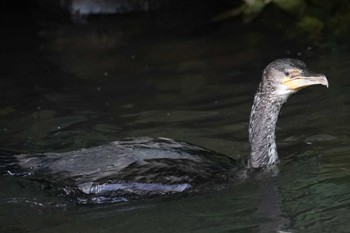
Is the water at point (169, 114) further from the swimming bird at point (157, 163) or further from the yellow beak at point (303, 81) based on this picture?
the yellow beak at point (303, 81)

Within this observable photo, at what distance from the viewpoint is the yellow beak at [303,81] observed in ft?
24.1

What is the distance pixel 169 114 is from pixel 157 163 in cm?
210

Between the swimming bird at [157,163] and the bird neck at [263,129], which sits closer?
the swimming bird at [157,163]

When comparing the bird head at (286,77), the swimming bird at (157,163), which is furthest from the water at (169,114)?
the bird head at (286,77)

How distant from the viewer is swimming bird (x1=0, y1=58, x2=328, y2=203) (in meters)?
7.16

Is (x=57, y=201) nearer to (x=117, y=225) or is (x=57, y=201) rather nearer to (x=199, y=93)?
(x=117, y=225)

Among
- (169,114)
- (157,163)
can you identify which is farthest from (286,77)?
(169,114)

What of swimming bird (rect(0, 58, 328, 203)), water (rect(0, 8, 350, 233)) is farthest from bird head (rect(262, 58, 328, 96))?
water (rect(0, 8, 350, 233))

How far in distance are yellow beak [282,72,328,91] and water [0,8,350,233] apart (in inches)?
28.0

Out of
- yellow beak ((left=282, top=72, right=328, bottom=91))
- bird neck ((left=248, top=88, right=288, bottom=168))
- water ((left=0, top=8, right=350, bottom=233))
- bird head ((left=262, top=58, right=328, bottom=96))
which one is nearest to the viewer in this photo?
water ((left=0, top=8, right=350, bottom=233))

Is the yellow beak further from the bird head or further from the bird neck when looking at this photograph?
the bird neck

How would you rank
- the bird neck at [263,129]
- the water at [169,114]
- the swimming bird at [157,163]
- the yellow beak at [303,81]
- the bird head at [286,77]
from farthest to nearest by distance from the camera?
the bird neck at [263,129] → the bird head at [286,77] → the yellow beak at [303,81] → the swimming bird at [157,163] → the water at [169,114]

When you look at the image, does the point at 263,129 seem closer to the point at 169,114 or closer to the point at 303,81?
the point at 303,81

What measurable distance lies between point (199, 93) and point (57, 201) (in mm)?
3044
